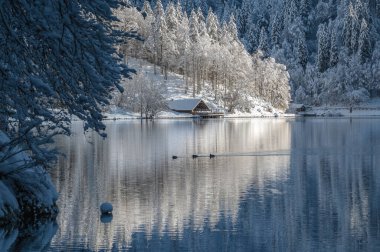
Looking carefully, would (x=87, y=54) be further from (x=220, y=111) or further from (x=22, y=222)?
(x=220, y=111)

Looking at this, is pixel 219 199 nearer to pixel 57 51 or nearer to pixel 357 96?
pixel 57 51

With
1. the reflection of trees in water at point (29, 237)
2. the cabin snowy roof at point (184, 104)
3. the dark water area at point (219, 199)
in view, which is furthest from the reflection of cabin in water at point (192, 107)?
the reflection of trees in water at point (29, 237)

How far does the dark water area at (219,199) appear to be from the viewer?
19859 mm

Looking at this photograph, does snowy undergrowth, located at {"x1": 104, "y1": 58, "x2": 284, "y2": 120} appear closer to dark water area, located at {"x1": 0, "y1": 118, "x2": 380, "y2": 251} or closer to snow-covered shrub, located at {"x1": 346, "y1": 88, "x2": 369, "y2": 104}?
snow-covered shrub, located at {"x1": 346, "y1": 88, "x2": 369, "y2": 104}

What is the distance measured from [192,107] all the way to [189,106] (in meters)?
0.68

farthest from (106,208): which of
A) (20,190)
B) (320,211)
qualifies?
(320,211)

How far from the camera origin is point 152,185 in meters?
31.7

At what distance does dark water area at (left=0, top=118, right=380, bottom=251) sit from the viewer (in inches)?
782

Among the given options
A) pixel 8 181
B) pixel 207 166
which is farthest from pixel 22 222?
pixel 207 166

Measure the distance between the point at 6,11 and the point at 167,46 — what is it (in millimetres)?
133814

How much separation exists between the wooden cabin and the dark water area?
73.7 meters

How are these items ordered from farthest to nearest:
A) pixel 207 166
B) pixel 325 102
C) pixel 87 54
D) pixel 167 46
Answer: pixel 325 102 → pixel 167 46 → pixel 207 166 → pixel 87 54

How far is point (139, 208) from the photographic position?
25250mm

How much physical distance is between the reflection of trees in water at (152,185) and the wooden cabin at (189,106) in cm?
6818
